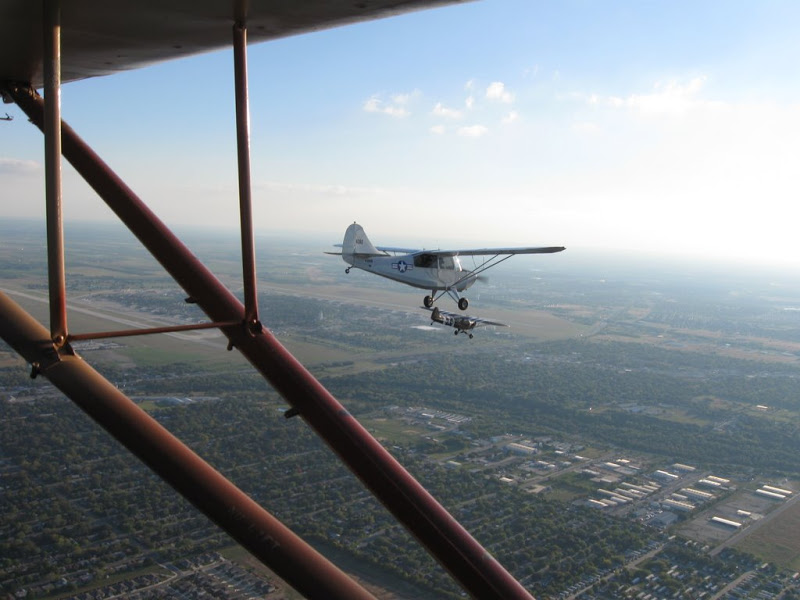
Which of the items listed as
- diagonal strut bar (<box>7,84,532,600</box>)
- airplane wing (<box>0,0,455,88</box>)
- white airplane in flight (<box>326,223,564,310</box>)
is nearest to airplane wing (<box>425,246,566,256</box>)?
white airplane in flight (<box>326,223,564,310</box>)

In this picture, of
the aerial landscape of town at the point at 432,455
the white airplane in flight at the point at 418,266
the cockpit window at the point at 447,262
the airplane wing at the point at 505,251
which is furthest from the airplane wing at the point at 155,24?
the cockpit window at the point at 447,262

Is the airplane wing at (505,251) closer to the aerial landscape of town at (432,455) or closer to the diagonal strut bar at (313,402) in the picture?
the diagonal strut bar at (313,402)

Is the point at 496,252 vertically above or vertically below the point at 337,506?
above

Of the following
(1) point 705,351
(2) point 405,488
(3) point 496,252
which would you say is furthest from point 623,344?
(2) point 405,488

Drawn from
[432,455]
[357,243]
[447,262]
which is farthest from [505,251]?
[432,455]

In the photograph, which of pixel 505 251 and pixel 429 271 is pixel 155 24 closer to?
pixel 505 251

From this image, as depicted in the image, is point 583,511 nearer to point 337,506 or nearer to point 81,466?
point 337,506
